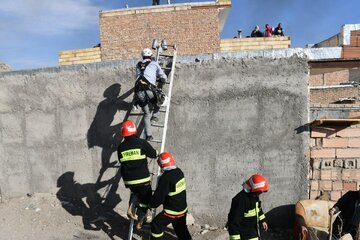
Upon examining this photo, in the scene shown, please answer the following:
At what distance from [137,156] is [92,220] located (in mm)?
1959

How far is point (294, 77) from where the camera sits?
632 cm

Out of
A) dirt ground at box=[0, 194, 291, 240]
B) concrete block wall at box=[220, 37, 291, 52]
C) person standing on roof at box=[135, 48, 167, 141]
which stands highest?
concrete block wall at box=[220, 37, 291, 52]

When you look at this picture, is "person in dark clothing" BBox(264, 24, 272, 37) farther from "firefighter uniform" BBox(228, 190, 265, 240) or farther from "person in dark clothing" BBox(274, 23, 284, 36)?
"firefighter uniform" BBox(228, 190, 265, 240)

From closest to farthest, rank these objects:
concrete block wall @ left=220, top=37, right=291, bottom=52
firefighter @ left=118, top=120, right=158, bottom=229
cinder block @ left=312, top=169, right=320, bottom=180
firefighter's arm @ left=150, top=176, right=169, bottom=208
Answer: firefighter's arm @ left=150, top=176, right=169, bottom=208 < firefighter @ left=118, top=120, right=158, bottom=229 < cinder block @ left=312, top=169, right=320, bottom=180 < concrete block wall @ left=220, top=37, right=291, bottom=52

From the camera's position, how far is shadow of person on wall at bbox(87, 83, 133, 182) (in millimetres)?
6930

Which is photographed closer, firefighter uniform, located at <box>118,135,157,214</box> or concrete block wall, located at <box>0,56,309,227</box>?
firefighter uniform, located at <box>118,135,157,214</box>

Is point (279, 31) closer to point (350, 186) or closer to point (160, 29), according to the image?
point (160, 29)

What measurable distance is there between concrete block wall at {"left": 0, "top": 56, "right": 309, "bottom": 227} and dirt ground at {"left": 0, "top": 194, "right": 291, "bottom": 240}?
0.92ft

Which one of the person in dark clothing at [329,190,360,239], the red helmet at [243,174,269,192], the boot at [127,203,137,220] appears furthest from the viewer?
the boot at [127,203,137,220]

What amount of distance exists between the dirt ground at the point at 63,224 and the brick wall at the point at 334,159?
1.06m

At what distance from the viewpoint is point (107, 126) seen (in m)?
7.04

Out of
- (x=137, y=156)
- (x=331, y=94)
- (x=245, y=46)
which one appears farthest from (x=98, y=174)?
(x=331, y=94)

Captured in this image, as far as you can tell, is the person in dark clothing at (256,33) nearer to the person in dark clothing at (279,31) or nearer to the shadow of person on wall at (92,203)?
the person in dark clothing at (279,31)

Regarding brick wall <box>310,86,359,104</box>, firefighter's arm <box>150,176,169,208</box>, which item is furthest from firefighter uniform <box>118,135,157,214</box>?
brick wall <box>310,86,359,104</box>
